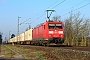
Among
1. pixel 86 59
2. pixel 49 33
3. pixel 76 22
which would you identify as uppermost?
pixel 76 22

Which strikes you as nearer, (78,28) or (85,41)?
(85,41)

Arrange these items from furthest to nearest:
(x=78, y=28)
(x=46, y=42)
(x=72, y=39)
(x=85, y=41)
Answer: (x=78, y=28), (x=72, y=39), (x=85, y=41), (x=46, y=42)

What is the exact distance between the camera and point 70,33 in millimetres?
54500

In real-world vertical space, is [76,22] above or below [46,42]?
above

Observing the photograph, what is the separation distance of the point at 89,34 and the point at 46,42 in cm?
2040

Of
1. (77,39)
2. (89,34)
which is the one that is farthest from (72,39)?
(89,34)

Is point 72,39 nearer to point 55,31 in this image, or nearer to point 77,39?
point 77,39

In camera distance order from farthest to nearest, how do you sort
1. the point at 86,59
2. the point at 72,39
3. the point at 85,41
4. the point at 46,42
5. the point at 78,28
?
the point at 78,28, the point at 72,39, the point at 85,41, the point at 46,42, the point at 86,59

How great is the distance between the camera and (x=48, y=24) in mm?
34531

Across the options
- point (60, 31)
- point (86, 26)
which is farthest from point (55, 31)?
point (86, 26)

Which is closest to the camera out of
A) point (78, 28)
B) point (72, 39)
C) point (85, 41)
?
point (85, 41)

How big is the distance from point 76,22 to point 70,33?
10.0ft

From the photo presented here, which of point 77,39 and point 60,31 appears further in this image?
point 77,39

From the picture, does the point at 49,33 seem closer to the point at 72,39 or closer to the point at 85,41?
the point at 85,41
